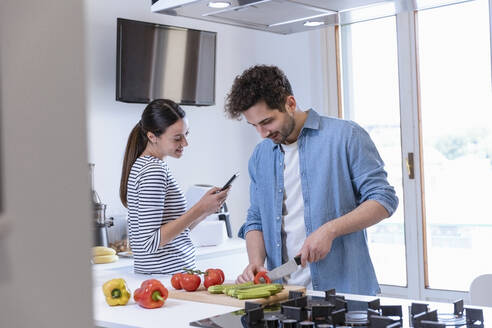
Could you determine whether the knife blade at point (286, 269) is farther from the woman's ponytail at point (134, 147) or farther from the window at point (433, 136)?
the window at point (433, 136)

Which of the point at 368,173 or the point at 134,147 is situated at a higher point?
the point at 134,147

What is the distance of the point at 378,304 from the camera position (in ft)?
5.93

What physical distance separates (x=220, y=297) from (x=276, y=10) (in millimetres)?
920

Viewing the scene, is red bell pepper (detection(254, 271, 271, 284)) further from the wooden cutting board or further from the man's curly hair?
the man's curly hair

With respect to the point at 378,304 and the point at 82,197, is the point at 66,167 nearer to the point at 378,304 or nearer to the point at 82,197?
the point at 82,197

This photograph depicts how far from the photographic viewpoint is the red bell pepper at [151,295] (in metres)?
1.92

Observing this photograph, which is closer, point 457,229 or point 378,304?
point 378,304

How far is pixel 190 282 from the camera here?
84.7 inches

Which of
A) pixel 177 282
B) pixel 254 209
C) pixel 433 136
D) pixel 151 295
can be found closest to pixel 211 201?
pixel 254 209

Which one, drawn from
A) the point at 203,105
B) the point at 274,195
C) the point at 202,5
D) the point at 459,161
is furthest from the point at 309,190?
the point at 459,161

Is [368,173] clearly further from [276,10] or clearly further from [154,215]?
[154,215]

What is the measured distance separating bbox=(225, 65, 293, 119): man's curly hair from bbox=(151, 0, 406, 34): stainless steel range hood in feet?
0.69

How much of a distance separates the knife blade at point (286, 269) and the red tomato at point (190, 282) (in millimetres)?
252

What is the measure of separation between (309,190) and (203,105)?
1920mm
